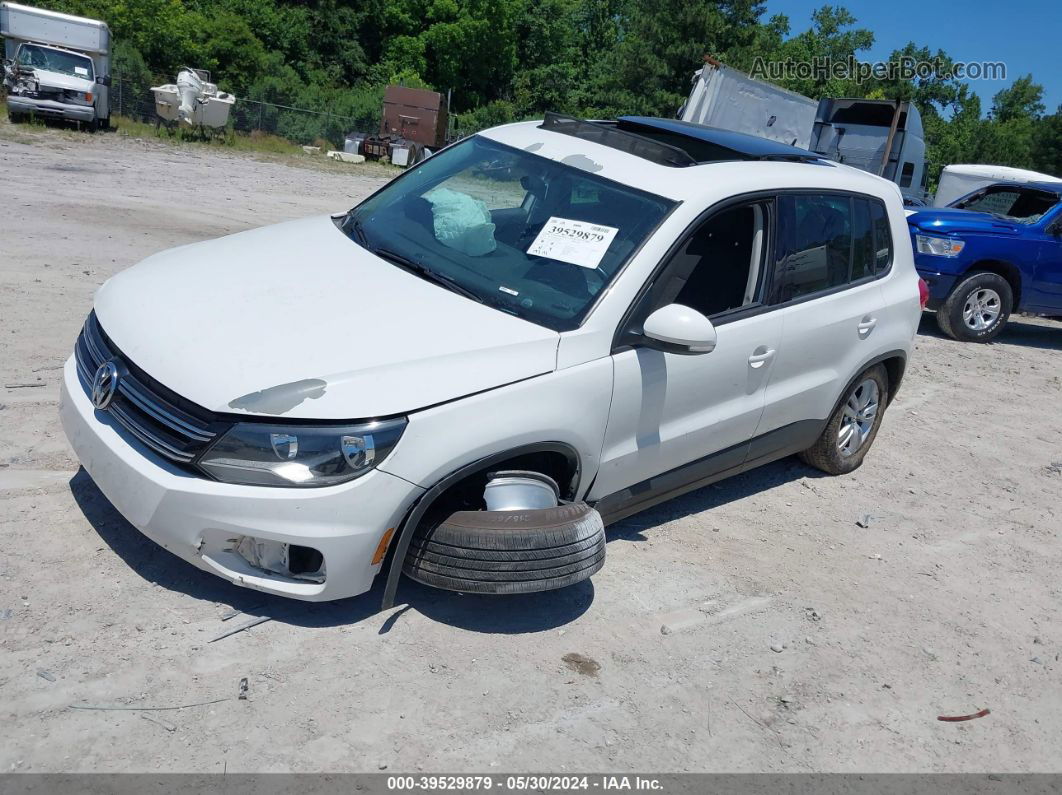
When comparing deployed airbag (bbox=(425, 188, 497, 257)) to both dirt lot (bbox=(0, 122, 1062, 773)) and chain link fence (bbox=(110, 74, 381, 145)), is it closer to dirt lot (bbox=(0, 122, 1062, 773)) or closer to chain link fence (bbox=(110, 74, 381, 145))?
dirt lot (bbox=(0, 122, 1062, 773))

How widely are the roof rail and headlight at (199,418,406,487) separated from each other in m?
2.19

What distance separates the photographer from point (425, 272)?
4234mm

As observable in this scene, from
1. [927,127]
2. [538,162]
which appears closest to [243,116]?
[538,162]

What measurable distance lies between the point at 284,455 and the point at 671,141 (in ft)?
9.08

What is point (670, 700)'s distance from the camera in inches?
143

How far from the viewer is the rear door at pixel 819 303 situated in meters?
4.84

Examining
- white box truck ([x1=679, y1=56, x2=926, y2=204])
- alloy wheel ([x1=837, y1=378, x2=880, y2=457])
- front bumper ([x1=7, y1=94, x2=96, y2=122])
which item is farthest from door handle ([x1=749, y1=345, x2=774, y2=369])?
front bumper ([x1=7, y1=94, x2=96, y2=122])

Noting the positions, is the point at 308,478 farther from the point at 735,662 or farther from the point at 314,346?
the point at 735,662

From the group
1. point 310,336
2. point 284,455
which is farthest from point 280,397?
point 310,336

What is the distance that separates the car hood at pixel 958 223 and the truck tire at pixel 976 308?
49cm

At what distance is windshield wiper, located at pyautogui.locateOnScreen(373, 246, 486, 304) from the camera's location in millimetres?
4082

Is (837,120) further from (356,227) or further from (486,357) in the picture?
(486,357)

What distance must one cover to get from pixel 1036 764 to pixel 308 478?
287 centimetres
